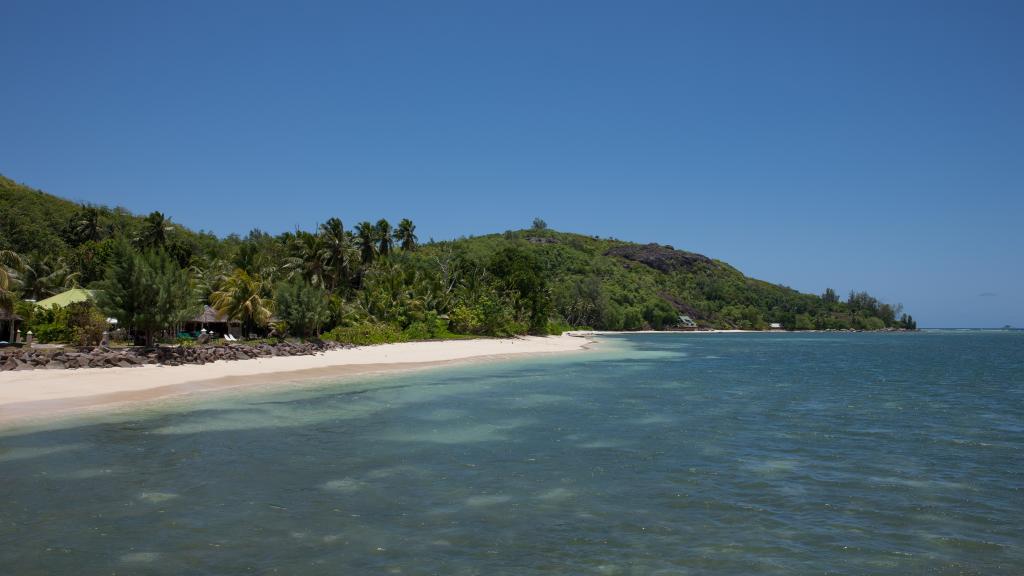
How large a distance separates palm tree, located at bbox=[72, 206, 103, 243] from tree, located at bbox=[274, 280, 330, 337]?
37.0 m

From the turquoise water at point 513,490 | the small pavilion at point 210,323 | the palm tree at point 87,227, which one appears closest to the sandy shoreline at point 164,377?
the turquoise water at point 513,490

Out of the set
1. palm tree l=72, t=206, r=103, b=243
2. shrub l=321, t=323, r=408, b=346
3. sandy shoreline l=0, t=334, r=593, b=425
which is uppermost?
palm tree l=72, t=206, r=103, b=243

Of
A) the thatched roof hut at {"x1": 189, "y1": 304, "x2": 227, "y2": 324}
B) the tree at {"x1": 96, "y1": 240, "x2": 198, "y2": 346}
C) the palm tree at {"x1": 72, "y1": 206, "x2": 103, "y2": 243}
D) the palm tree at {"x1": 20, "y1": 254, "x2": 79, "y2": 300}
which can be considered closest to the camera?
the tree at {"x1": 96, "y1": 240, "x2": 198, "y2": 346}

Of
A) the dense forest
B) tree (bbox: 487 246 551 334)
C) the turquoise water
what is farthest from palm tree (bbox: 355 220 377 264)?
the turquoise water

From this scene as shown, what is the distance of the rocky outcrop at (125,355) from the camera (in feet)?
88.9

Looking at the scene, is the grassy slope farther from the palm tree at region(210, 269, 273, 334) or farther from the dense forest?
the palm tree at region(210, 269, 273, 334)

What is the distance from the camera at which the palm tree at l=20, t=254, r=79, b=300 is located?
173 ft

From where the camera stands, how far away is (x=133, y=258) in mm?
32312

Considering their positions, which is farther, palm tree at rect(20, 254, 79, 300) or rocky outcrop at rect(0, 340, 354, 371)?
palm tree at rect(20, 254, 79, 300)

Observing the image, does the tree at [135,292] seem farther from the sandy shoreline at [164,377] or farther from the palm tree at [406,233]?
the palm tree at [406,233]

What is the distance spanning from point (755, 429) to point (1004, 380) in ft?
91.8

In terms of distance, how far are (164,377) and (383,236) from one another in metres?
47.8

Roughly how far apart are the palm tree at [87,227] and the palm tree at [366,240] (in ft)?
94.8

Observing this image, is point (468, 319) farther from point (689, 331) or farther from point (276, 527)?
point (689, 331)
